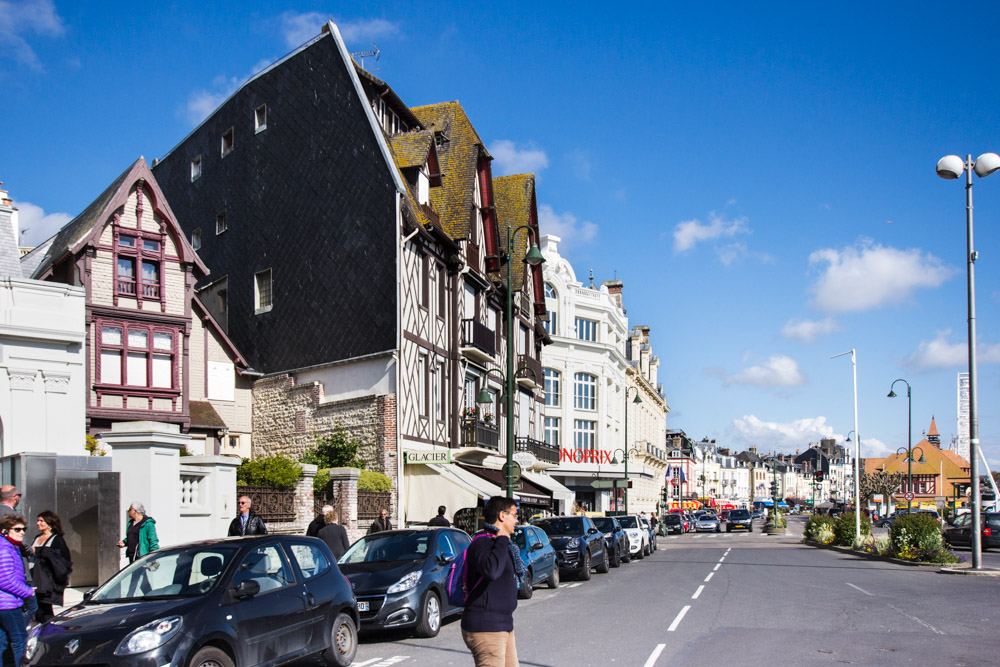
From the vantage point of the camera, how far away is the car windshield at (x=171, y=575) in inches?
376

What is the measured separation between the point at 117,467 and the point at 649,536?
79.7 feet

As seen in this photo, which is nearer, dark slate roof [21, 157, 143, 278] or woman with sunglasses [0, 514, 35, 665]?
woman with sunglasses [0, 514, 35, 665]

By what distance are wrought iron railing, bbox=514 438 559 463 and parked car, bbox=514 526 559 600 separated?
870 inches

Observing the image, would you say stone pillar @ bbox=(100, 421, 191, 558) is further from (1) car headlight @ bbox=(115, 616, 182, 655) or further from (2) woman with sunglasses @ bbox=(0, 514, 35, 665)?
(1) car headlight @ bbox=(115, 616, 182, 655)

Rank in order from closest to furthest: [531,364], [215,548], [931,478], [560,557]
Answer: [215,548], [560,557], [531,364], [931,478]

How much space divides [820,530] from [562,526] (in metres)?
21.0

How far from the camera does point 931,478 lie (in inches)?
5256

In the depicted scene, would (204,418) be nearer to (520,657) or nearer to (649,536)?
(649,536)

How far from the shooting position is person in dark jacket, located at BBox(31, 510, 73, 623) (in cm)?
1032

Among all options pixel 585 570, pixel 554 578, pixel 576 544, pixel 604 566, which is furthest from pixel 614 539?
pixel 554 578

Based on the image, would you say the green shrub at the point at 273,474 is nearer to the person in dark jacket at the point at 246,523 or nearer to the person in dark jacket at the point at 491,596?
the person in dark jacket at the point at 246,523

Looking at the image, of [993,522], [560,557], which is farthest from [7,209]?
[993,522]

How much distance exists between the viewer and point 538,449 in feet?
152

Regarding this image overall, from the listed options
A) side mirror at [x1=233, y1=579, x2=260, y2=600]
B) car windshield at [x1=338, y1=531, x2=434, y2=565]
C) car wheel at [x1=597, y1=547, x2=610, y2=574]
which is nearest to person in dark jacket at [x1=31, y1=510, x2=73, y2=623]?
side mirror at [x1=233, y1=579, x2=260, y2=600]
